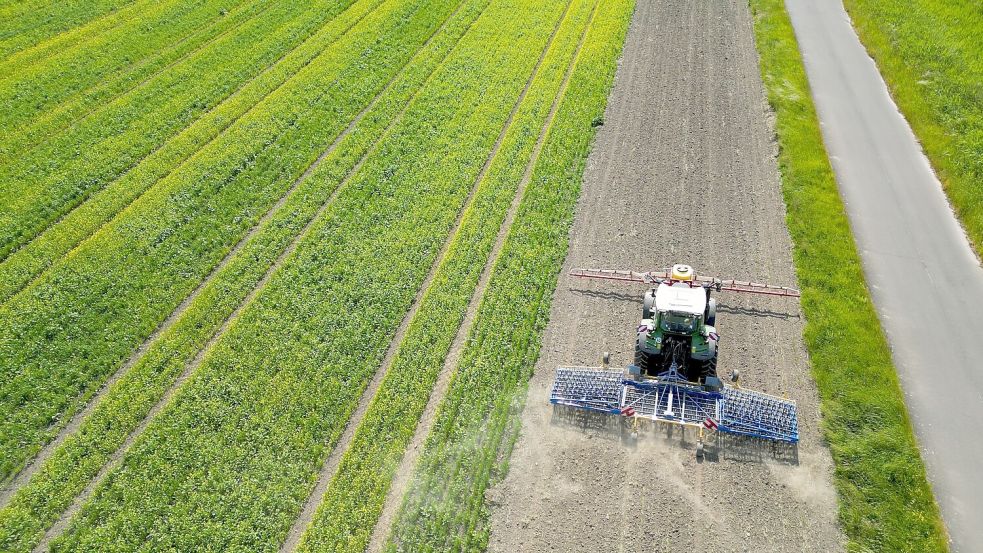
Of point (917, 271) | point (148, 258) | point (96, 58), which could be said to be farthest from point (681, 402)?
point (96, 58)

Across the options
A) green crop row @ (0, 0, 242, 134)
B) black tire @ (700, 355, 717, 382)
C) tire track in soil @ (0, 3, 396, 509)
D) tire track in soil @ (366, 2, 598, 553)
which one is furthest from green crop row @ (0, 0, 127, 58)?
black tire @ (700, 355, 717, 382)

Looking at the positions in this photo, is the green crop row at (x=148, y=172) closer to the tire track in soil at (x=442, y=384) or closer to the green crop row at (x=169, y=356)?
the green crop row at (x=169, y=356)

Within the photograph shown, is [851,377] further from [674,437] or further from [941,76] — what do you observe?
[941,76]

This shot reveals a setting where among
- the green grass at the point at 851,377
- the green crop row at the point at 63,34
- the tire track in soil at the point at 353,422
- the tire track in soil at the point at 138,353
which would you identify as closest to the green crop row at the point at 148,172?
the tire track in soil at the point at 138,353

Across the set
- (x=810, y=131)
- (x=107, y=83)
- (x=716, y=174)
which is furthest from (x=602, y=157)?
(x=107, y=83)

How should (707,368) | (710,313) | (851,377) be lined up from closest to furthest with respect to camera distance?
1. (707,368)
2. (710,313)
3. (851,377)

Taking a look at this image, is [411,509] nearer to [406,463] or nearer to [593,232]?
[406,463]

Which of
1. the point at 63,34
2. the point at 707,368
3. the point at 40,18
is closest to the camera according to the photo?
the point at 707,368
